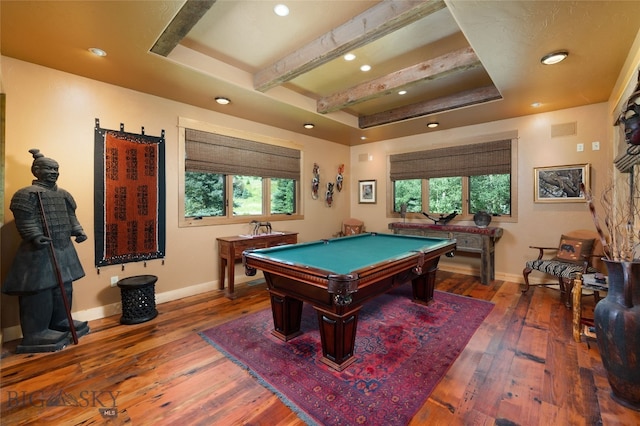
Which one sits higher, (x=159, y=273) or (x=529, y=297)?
(x=159, y=273)

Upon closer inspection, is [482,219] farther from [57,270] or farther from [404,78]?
[57,270]

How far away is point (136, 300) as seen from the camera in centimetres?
290

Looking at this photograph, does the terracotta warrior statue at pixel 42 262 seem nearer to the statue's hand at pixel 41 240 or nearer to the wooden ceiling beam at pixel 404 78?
the statue's hand at pixel 41 240

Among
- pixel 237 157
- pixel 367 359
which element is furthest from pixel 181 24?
pixel 367 359

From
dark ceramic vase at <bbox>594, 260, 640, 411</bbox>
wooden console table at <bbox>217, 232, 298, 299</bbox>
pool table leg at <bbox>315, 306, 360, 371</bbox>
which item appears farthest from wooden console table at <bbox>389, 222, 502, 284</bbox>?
pool table leg at <bbox>315, 306, 360, 371</bbox>

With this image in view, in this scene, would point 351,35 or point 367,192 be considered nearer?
point 351,35

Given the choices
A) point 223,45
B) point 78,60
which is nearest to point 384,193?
point 223,45

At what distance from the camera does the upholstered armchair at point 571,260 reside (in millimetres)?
3248

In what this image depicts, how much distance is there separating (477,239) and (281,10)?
157 inches

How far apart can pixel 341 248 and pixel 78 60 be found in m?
3.12

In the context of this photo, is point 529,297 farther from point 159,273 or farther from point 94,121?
point 94,121

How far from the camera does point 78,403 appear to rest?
1.77 metres

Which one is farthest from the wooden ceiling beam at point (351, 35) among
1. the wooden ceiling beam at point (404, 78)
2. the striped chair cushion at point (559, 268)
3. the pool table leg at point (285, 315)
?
the striped chair cushion at point (559, 268)

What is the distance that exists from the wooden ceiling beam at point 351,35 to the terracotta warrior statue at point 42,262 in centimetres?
229
